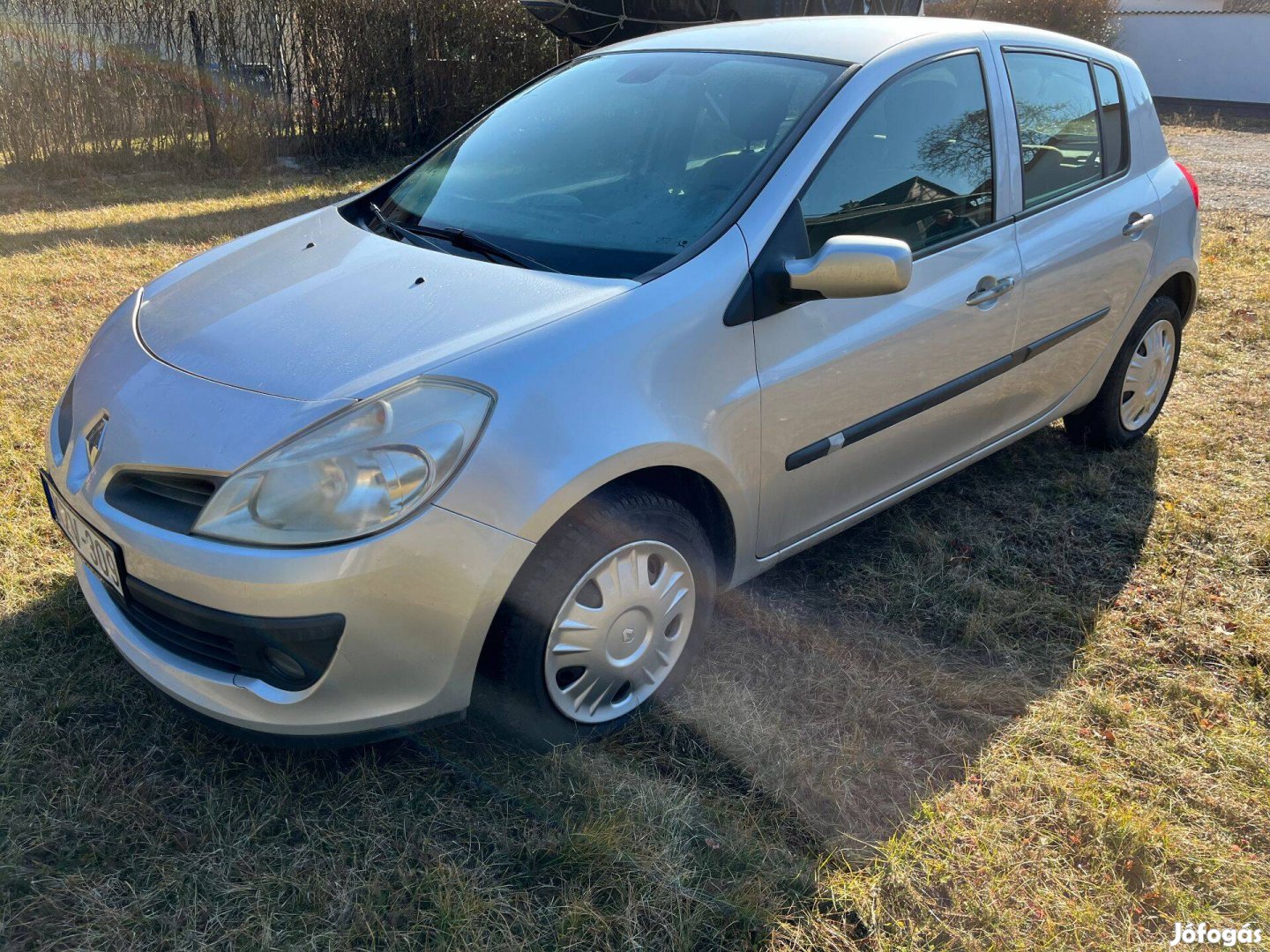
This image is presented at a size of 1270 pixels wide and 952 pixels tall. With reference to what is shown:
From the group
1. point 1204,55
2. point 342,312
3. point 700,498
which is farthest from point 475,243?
point 1204,55

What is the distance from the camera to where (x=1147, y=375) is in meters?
3.92

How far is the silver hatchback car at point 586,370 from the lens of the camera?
1895 mm

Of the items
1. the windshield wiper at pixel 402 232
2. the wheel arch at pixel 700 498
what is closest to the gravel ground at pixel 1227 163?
the wheel arch at pixel 700 498

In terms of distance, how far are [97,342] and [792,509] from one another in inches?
73.1

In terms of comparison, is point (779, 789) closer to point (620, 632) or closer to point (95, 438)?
point (620, 632)

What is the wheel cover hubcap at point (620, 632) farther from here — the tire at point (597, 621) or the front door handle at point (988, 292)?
the front door handle at point (988, 292)

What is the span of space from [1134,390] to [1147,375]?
0.09 meters

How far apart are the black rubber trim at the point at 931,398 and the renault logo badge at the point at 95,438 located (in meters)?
1.57

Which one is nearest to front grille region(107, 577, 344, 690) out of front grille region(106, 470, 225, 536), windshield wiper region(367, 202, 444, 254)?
front grille region(106, 470, 225, 536)

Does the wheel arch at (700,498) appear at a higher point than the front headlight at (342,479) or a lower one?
lower

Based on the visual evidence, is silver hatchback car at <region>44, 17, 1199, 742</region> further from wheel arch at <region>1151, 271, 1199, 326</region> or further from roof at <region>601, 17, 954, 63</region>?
wheel arch at <region>1151, 271, 1199, 326</region>

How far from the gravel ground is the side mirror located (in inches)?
326

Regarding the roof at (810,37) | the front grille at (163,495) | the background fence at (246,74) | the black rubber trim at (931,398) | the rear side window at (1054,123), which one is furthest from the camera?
the background fence at (246,74)

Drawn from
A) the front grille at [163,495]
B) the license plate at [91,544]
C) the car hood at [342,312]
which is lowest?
the license plate at [91,544]
